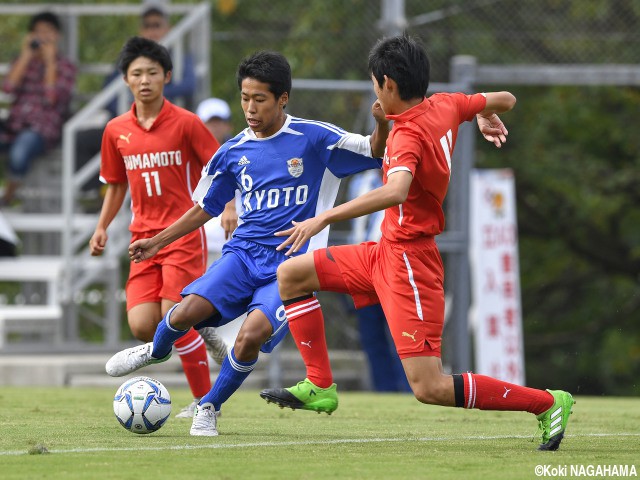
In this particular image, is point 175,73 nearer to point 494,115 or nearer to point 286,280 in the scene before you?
point 494,115

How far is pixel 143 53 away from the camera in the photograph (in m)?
8.80

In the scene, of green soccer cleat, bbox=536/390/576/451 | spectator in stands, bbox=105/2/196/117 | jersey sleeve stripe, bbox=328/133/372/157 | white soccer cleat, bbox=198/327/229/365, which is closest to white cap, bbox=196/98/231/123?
spectator in stands, bbox=105/2/196/117

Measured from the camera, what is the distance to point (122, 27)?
1978 centimetres

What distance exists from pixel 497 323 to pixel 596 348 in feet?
25.3

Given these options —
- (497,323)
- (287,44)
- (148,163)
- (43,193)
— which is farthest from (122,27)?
(148,163)

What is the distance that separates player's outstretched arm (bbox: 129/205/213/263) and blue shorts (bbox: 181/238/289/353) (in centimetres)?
24

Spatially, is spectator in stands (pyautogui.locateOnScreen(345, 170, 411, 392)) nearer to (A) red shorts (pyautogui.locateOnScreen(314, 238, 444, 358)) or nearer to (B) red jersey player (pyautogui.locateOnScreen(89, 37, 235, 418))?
(B) red jersey player (pyautogui.locateOnScreen(89, 37, 235, 418))

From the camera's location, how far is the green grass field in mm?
6016

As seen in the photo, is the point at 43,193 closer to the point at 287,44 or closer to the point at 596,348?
the point at 287,44

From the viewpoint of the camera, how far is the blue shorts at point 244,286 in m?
7.38

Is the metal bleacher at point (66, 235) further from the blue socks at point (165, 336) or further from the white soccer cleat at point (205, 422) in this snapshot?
the white soccer cleat at point (205, 422)

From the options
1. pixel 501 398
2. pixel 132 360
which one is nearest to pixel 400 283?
pixel 501 398

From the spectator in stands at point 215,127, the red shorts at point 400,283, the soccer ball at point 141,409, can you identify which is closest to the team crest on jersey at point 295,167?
the red shorts at point 400,283

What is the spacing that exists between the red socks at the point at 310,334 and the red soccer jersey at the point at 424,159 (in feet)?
1.94
